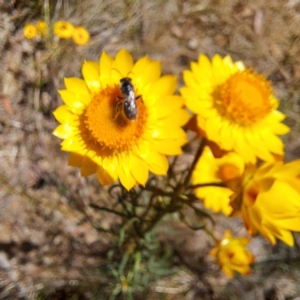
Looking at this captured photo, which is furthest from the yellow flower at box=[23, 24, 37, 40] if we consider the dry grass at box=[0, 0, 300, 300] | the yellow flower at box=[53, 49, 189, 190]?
the yellow flower at box=[53, 49, 189, 190]

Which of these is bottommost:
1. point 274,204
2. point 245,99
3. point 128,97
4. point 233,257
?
point 233,257

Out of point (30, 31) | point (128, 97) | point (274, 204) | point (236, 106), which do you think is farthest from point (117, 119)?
point (30, 31)

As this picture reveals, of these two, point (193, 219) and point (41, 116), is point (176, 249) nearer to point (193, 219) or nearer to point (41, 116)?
point (193, 219)

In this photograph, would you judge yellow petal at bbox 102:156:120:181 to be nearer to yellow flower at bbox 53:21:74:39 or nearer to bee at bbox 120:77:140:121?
bee at bbox 120:77:140:121

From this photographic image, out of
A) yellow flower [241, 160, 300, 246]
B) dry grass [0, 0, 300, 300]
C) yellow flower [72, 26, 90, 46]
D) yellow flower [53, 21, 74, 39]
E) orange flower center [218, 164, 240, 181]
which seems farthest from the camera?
yellow flower [72, 26, 90, 46]

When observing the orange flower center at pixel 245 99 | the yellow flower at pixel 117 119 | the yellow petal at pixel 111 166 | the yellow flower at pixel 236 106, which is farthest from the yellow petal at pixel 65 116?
the orange flower center at pixel 245 99

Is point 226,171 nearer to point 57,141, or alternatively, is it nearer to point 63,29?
point 57,141
